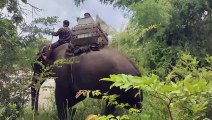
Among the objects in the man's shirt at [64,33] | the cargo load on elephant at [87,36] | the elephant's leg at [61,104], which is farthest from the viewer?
the man's shirt at [64,33]

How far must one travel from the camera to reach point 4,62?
642 centimetres

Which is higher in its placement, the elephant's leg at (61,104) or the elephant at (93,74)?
the elephant at (93,74)

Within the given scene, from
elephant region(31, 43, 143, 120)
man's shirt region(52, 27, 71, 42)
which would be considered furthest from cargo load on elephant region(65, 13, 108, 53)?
man's shirt region(52, 27, 71, 42)

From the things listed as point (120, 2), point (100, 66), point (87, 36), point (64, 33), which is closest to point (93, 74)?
point (100, 66)

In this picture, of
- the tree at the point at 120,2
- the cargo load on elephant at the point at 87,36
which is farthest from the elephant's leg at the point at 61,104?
the tree at the point at 120,2

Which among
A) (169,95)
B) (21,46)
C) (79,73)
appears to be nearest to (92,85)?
(79,73)

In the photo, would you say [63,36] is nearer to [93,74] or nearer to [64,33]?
[64,33]

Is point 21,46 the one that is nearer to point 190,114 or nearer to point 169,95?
point 190,114

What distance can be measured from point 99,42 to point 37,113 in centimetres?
221

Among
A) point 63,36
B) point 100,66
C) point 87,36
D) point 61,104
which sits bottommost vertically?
point 61,104

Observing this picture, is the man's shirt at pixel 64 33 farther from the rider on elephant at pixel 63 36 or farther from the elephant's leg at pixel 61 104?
the elephant's leg at pixel 61 104

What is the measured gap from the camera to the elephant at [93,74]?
7.38 m

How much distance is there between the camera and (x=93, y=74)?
7867 mm

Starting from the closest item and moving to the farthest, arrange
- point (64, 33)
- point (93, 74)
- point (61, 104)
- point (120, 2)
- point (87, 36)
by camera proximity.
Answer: point (93, 74) < point (87, 36) < point (61, 104) < point (64, 33) < point (120, 2)
